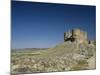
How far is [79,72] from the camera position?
7.84 feet

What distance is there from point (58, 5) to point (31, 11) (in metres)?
0.32

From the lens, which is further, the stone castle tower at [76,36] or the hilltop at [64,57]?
the stone castle tower at [76,36]

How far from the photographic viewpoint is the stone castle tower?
92.7 inches

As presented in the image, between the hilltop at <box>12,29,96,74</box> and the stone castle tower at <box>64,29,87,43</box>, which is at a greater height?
the stone castle tower at <box>64,29,87,43</box>

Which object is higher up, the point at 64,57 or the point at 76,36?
the point at 76,36

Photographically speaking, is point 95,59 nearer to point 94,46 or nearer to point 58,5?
point 94,46

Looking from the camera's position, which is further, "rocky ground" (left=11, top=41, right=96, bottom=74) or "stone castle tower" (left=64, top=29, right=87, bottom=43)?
"stone castle tower" (left=64, top=29, right=87, bottom=43)

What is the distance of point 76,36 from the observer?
2.39 meters

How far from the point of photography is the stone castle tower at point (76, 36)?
2.36 metres

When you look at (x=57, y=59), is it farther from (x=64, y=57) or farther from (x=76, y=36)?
(x=76, y=36)

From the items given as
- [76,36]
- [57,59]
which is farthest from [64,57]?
[76,36]

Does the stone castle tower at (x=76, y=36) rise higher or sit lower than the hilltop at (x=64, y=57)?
higher

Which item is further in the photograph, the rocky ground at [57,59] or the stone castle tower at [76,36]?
the stone castle tower at [76,36]
